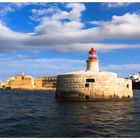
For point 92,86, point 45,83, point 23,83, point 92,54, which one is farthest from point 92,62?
point 45,83

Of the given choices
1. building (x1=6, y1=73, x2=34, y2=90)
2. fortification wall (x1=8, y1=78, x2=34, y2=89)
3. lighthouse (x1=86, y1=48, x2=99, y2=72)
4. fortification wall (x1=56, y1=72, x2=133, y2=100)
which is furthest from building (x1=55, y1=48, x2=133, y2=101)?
building (x1=6, y1=73, x2=34, y2=90)

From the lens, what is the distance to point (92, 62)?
147 feet

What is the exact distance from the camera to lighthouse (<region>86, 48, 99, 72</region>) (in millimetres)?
44656

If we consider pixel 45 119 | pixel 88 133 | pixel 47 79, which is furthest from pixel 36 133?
pixel 47 79

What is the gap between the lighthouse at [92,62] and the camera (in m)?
44.7

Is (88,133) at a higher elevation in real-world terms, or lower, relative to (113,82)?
lower

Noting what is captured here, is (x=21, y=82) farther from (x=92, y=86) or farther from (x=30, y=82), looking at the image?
(x=92, y=86)

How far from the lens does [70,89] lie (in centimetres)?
4188

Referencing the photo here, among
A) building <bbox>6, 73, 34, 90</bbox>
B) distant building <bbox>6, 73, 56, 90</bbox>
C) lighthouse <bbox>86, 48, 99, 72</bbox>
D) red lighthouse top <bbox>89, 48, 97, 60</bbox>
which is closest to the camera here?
lighthouse <bbox>86, 48, 99, 72</bbox>

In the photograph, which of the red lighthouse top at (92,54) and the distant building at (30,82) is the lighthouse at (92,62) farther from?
the distant building at (30,82)

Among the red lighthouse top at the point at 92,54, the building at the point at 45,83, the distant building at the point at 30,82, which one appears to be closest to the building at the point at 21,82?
the distant building at the point at 30,82

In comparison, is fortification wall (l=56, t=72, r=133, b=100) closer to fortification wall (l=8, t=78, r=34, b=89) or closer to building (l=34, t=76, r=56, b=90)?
fortification wall (l=8, t=78, r=34, b=89)

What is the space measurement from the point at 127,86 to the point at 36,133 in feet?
88.8

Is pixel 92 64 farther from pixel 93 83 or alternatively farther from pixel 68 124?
pixel 68 124
